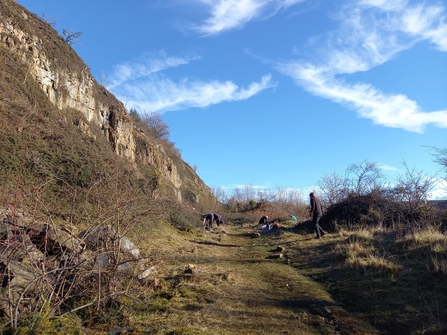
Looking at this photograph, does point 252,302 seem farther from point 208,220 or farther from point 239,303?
point 208,220

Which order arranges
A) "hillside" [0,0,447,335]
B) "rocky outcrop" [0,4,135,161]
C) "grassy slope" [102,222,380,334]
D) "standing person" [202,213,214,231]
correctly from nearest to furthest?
"hillside" [0,0,447,335], "grassy slope" [102,222,380,334], "rocky outcrop" [0,4,135,161], "standing person" [202,213,214,231]

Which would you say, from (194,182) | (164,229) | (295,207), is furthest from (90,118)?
(295,207)

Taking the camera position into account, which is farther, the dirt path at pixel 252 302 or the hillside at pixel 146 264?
the dirt path at pixel 252 302

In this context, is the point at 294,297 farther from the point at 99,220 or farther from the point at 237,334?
the point at 99,220

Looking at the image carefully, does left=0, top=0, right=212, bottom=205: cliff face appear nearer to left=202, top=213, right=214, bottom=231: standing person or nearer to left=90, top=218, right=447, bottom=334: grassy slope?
left=202, top=213, right=214, bottom=231: standing person

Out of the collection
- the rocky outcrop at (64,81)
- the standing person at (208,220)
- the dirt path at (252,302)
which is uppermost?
the rocky outcrop at (64,81)

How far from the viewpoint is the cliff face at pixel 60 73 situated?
1533 centimetres

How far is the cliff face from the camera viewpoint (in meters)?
15.3

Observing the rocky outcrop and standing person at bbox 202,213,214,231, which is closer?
the rocky outcrop

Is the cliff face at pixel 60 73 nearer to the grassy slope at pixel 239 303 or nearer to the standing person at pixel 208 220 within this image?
the standing person at pixel 208 220

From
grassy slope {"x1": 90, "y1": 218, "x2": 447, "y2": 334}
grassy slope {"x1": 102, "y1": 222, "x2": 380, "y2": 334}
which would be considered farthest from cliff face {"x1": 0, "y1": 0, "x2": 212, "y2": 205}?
grassy slope {"x1": 90, "y1": 218, "x2": 447, "y2": 334}

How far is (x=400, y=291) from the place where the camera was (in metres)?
5.89

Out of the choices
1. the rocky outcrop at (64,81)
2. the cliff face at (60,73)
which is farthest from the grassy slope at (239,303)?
the rocky outcrop at (64,81)

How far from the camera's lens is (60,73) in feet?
57.7
